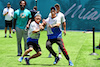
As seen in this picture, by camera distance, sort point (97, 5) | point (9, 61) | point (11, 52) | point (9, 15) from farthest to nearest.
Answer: point (97, 5) < point (9, 15) < point (11, 52) < point (9, 61)

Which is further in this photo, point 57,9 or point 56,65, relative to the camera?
point 57,9

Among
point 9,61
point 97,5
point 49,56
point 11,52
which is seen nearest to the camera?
point 9,61

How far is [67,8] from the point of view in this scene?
2658cm

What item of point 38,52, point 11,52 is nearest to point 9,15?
point 11,52

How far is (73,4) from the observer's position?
26.4m

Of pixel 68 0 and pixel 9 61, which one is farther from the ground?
pixel 68 0

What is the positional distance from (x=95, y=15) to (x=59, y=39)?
17.4 m

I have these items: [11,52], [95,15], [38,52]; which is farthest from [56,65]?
[95,15]

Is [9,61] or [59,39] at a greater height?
[59,39]

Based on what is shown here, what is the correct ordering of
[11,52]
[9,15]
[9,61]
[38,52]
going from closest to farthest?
[38,52] → [9,61] → [11,52] → [9,15]

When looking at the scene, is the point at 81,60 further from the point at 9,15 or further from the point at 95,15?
the point at 95,15

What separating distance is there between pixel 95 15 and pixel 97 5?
36.9 inches

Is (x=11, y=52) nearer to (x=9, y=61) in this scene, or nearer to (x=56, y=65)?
(x=9, y=61)

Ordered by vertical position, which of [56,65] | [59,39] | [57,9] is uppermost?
[57,9]
